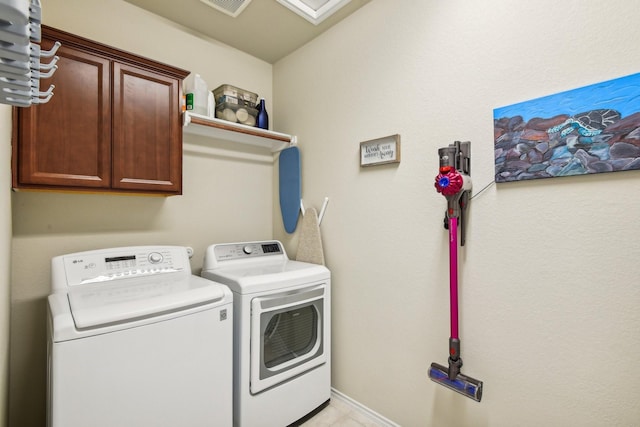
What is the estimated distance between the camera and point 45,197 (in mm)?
1748

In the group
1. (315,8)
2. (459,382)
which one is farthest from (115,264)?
(315,8)

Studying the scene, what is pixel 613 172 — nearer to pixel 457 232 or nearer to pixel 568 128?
pixel 568 128

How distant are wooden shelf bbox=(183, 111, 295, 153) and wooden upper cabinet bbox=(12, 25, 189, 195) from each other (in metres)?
0.15

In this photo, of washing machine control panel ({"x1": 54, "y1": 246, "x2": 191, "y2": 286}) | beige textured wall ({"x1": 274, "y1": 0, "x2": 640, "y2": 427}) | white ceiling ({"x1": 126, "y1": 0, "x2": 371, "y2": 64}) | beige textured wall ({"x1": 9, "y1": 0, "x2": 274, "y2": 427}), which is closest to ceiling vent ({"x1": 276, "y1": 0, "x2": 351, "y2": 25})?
white ceiling ({"x1": 126, "y1": 0, "x2": 371, "y2": 64})

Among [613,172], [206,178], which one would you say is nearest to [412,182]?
[613,172]

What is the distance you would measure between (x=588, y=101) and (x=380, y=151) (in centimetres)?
99

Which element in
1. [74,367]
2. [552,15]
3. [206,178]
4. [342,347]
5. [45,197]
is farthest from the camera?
[206,178]

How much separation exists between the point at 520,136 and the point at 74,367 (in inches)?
80.5

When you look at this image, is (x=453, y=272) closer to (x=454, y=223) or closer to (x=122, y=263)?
(x=454, y=223)

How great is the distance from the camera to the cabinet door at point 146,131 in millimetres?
1695

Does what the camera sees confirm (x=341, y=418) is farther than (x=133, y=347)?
Yes

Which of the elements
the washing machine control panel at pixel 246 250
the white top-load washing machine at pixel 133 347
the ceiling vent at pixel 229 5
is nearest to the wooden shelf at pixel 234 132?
the ceiling vent at pixel 229 5

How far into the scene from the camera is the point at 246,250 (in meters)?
2.24

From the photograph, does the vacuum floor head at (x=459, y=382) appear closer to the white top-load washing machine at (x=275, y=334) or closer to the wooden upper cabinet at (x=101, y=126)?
the white top-load washing machine at (x=275, y=334)
